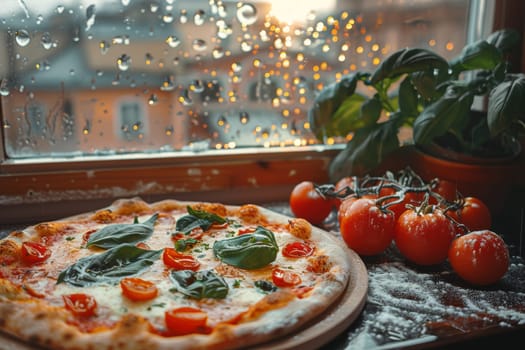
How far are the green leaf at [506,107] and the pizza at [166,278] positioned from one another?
1.57 feet

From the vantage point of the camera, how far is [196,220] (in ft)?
4.67

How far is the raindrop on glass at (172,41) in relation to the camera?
173cm

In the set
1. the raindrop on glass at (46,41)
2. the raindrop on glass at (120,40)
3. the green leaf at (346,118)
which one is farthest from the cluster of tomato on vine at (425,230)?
the raindrop on glass at (46,41)

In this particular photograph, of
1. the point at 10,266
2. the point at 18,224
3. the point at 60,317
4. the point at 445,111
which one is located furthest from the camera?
the point at 18,224

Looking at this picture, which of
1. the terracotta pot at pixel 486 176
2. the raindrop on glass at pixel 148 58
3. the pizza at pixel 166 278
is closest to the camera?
the pizza at pixel 166 278

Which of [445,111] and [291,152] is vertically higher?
[445,111]

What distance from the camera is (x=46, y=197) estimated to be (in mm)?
1640

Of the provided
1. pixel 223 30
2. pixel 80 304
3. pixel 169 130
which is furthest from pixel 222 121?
pixel 80 304

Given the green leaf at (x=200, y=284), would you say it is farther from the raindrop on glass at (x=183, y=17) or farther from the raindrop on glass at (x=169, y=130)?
the raindrop on glass at (x=183, y=17)

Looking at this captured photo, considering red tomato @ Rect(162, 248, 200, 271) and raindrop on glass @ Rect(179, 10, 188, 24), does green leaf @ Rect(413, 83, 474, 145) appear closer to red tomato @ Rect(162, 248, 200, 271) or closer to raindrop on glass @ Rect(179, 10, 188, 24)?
red tomato @ Rect(162, 248, 200, 271)

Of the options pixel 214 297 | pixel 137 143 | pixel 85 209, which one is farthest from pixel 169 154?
pixel 214 297

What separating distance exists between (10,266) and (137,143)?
2.21ft

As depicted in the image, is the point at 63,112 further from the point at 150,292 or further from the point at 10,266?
the point at 150,292

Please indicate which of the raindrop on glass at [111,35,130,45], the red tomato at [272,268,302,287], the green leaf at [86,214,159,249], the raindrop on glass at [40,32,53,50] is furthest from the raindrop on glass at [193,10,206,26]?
the red tomato at [272,268,302,287]
